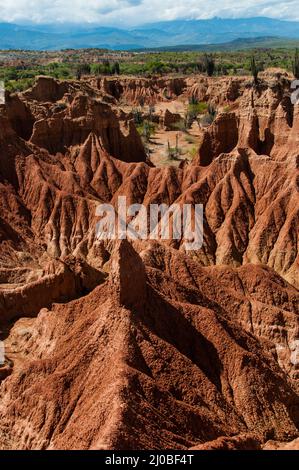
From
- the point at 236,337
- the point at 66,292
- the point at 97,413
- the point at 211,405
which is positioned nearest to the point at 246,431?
the point at 211,405

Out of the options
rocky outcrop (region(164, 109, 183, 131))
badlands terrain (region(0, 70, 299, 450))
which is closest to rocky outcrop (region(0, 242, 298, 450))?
badlands terrain (region(0, 70, 299, 450))

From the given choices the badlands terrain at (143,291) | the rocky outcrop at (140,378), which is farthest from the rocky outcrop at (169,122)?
the rocky outcrop at (140,378)

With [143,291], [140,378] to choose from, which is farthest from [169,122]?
[140,378]

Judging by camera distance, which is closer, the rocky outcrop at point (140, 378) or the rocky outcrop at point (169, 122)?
the rocky outcrop at point (140, 378)

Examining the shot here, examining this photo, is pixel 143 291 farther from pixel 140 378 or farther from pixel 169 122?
pixel 169 122

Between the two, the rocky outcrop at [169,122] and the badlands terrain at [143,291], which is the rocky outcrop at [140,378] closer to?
the badlands terrain at [143,291]

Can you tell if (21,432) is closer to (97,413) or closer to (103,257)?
(97,413)

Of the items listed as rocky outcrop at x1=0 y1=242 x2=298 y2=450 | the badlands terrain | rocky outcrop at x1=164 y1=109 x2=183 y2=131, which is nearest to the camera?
rocky outcrop at x1=0 y1=242 x2=298 y2=450

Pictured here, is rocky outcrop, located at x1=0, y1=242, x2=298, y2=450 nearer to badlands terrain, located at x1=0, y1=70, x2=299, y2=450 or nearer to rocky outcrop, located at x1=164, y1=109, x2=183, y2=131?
badlands terrain, located at x1=0, y1=70, x2=299, y2=450
